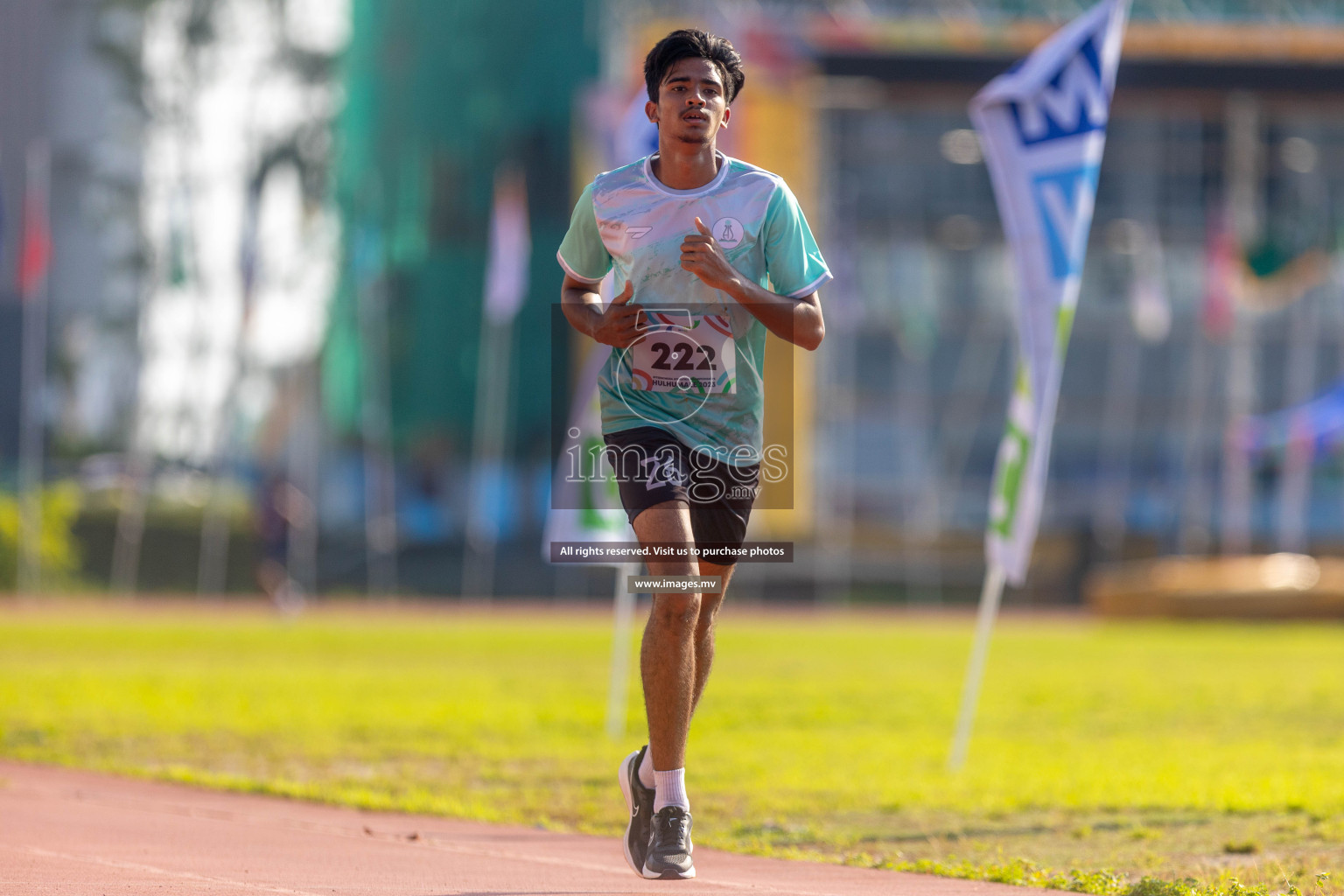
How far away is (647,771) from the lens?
5.66m

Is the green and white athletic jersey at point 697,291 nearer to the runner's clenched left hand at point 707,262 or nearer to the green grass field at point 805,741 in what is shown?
the runner's clenched left hand at point 707,262

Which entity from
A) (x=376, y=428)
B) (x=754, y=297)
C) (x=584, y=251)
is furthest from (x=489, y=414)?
(x=754, y=297)

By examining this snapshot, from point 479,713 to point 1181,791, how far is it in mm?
5601

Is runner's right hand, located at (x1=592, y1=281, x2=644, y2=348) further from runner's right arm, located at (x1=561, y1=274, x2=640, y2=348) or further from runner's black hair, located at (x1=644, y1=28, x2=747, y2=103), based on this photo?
runner's black hair, located at (x1=644, y1=28, x2=747, y2=103)

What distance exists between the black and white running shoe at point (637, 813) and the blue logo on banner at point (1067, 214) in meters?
5.00

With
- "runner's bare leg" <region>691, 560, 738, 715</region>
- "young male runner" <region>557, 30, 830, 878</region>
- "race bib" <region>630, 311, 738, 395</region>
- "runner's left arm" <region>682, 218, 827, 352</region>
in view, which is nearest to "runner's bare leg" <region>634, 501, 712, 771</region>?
"young male runner" <region>557, 30, 830, 878</region>

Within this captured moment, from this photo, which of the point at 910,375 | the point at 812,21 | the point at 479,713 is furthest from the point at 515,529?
the point at 479,713

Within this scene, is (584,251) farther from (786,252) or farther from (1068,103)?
(1068,103)

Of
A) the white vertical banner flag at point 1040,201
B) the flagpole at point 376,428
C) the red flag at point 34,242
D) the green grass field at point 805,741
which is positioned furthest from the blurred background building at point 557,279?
the white vertical banner flag at point 1040,201

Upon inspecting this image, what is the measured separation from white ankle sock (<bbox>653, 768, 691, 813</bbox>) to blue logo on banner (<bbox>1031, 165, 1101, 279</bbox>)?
5.11m

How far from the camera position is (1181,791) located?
8.72 m

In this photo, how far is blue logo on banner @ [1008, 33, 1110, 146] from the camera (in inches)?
395

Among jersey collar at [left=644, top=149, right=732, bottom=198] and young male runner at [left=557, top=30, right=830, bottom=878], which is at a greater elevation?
jersey collar at [left=644, top=149, right=732, bottom=198]

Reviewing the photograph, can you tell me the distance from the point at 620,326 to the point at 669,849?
1478mm
